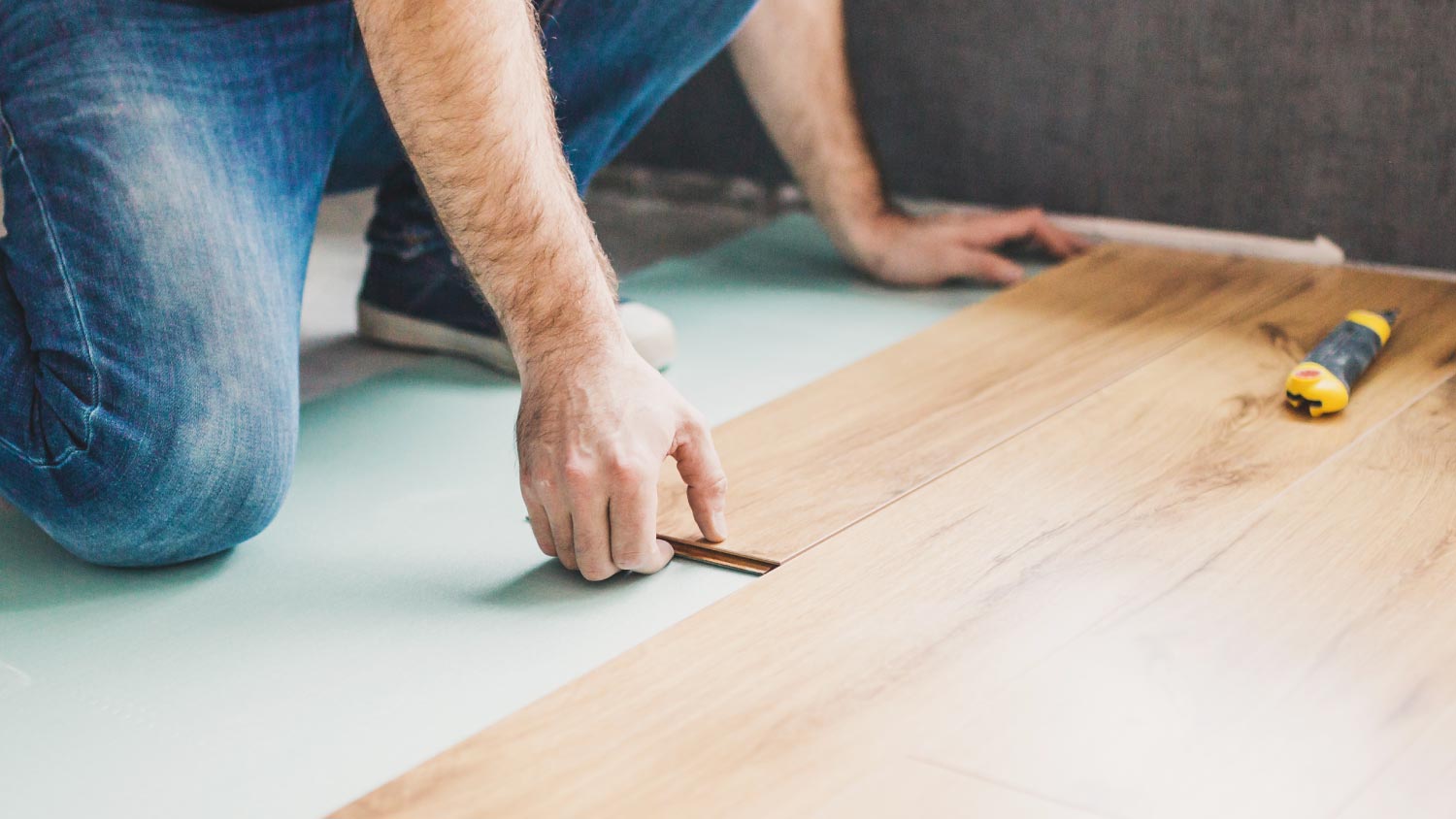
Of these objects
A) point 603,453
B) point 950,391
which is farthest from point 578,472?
point 950,391

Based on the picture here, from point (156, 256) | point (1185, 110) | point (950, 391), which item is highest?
point (156, 256)

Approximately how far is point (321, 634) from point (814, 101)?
1142 millimetres

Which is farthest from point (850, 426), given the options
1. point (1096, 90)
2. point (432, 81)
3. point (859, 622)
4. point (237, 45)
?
point (1096, 90)

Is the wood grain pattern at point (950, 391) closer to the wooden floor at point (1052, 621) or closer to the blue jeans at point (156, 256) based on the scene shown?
the wooden floor at point (1052, 621)

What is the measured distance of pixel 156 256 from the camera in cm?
123

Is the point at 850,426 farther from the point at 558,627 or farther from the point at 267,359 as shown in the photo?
the point at 267,359

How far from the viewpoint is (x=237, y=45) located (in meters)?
1.39

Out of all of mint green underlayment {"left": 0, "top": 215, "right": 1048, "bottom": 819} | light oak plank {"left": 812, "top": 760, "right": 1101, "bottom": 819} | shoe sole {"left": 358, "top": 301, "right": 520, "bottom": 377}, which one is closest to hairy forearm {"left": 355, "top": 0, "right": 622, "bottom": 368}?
mint green underlayment {"left": 0, "top": 215, "right": 1048, "bottom": 819}

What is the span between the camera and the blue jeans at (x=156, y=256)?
1.18 m

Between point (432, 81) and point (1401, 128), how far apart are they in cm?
135

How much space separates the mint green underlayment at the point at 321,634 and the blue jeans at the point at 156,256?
0.24 ft

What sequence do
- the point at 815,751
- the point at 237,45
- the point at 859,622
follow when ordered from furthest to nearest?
the point at 237,45
the point at 859,622
the point at 815,751

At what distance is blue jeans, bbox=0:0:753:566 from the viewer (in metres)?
1.18

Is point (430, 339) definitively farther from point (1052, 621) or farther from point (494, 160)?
point (1052, 621)
